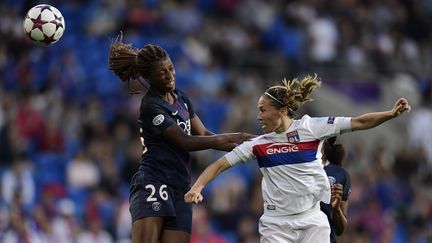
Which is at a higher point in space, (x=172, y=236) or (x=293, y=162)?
(x=293, y=162)

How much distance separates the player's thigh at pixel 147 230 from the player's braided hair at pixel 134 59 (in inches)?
44.1

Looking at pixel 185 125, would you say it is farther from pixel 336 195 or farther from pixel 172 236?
→ pixel 336 195

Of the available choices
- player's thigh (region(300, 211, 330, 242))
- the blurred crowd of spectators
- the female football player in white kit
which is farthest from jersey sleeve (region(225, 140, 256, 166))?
the blurred crowd of spectators

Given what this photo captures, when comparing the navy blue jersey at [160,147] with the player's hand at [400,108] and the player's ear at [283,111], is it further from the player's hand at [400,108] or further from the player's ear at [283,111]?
the player's hand at [400,108]

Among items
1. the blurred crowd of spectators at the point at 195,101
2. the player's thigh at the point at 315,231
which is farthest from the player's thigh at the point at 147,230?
the blurred crowd of spectators at the point at 195,101

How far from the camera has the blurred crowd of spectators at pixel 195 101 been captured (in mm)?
14117

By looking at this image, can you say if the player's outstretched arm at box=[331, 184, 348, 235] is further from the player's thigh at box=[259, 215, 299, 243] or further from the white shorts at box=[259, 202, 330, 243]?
the player's thigh at box=[259, 215, 299, 243]

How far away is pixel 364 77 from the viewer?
1906cm

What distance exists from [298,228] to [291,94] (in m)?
1.01

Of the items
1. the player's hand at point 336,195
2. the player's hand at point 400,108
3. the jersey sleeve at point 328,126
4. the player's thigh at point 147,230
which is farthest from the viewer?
the player's hand at point 336,195

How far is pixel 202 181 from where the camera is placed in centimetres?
790

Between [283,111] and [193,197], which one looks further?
[283,111]

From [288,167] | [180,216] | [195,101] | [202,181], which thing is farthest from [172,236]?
[195,101]

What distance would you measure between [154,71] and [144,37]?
9.08 metres
